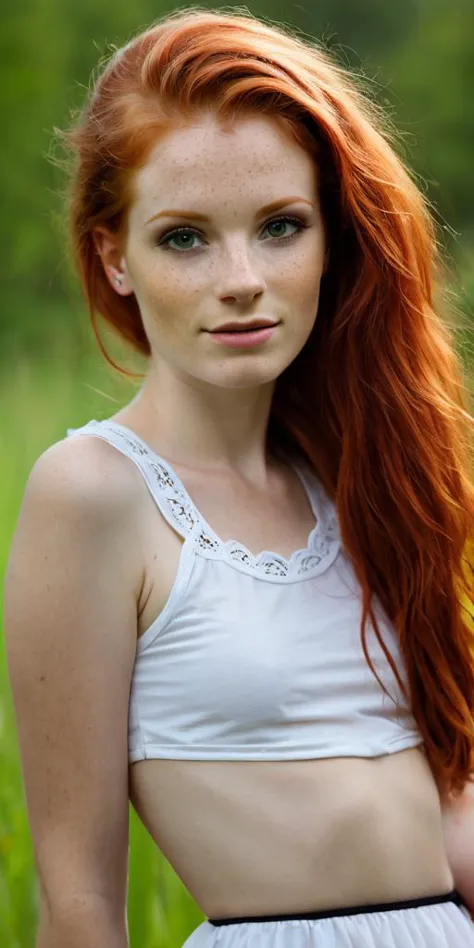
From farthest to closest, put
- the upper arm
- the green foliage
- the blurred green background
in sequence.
A: 1. the green foliage
2. the blurred green background
3. the upper arm

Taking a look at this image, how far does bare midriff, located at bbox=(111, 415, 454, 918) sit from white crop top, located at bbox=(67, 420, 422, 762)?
0.01 m

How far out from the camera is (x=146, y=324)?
148cm

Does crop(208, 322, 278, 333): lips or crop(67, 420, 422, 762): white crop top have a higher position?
Result: crop(208, 322, 278, 333): lips

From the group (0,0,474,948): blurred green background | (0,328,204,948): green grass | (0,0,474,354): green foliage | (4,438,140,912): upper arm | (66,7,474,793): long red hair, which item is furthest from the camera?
(0,0,474,354): green foliage

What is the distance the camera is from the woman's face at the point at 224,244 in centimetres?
138

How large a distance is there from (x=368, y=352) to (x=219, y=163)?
0.34m

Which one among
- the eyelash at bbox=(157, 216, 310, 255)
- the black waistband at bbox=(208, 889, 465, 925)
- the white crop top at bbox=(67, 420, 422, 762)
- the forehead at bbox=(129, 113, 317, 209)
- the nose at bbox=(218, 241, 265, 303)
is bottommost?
the black waistband at bbox=(208, 889, 465, 925)

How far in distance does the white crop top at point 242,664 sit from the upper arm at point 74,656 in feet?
0.12

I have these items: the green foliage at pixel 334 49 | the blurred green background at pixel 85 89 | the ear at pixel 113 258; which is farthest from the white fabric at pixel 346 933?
the green foliage at pixel 334 49

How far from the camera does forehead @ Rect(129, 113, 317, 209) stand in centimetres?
137

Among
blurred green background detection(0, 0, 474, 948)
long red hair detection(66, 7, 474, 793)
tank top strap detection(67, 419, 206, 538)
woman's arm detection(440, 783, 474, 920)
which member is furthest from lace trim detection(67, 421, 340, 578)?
blurred green background detection(0, 0, 474, 948)

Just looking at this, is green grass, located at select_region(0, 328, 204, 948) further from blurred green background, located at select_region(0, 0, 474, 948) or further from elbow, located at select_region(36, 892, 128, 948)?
blurred green background, located at select_region(0, 0, 474, 948)

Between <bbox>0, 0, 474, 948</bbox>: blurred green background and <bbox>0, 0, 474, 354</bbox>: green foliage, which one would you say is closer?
<bbox>0, 0, 474, 948</bbox>: blurred green background

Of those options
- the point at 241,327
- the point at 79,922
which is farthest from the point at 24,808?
the point at 241,327
